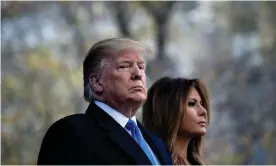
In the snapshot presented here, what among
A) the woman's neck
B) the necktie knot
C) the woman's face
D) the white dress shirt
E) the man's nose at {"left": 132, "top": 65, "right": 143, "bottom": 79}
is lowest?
the woman's neck

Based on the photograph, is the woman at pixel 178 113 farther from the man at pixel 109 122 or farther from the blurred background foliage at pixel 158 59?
the blurred background foliage at pixel 158 59

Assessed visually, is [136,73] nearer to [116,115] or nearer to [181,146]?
[116,115]

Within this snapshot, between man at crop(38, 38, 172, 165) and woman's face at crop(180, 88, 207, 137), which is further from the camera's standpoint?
woman's face at crop(180, 88, 207, 137)

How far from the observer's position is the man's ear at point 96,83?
2132 mm

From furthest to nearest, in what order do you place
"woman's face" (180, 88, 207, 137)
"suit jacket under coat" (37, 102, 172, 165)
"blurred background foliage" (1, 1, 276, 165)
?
"blurred background foliage" (1, 1, 276, 165), "woman's face" (180, 88, 207, 137), "suit jacket under coat" (37, 102, 172, 165)

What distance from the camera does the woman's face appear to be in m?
2.83

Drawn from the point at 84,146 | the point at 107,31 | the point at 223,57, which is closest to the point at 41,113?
the point at 107,31

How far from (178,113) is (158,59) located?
4.81m

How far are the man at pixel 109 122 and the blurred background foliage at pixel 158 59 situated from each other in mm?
5278

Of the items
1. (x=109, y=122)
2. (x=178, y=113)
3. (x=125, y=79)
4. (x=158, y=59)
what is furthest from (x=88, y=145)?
(x=158, y=59)

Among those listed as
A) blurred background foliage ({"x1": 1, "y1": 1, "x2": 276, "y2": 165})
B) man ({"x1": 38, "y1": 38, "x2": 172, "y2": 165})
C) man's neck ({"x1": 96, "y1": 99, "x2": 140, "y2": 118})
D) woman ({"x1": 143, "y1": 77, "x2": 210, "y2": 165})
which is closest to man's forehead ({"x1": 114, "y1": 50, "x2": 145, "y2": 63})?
man ({"x1": 38, "y1": 38, "x2": 172, "y2": 165})

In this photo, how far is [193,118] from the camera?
2.83 metres

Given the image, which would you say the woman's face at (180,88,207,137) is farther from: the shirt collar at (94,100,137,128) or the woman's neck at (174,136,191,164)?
the shirt collar at (94,100,137,128)

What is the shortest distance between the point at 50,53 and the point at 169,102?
496 cm
